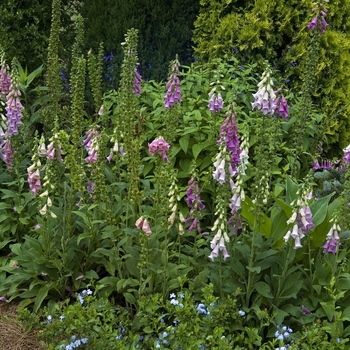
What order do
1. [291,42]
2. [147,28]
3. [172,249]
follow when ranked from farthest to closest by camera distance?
[147,28]
[291,42]
[172,249]

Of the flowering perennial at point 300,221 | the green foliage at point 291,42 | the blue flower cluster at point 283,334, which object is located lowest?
the blue flower cluster at point 283,334

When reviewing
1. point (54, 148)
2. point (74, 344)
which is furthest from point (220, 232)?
point (54, 148)

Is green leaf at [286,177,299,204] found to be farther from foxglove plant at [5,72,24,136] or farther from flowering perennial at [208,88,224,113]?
foxglove plant at [5,72,24,136]

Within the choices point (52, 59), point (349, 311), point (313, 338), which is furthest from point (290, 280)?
point (52, 59)

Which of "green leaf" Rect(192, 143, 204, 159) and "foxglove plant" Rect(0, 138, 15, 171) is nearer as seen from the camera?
"foxglove plant" Rect(0, 138, 15, 171)

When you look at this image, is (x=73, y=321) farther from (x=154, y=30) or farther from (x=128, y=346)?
(x=154, y=30)

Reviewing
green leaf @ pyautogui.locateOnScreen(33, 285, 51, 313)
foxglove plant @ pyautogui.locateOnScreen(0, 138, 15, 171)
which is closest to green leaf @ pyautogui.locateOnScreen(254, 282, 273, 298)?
green leaf @ pyautogui.locateOnScreen(33, 285, 51, 313)

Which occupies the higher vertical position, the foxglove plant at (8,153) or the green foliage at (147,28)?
the green foliage at (147,28)

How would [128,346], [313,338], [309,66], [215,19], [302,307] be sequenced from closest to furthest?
[313,338], [128,346], [302,307], [309,66], [215,19]

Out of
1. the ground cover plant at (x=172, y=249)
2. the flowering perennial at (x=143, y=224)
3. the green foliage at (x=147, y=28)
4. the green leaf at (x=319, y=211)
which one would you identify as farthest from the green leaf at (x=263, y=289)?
the green foliage at (x=147, y=28)

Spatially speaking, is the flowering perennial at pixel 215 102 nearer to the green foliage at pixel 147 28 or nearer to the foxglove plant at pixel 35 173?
the foxglove plant at pixel 35 173

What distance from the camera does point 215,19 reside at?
6465 millimetres

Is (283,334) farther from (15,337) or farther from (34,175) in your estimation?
(34,175)

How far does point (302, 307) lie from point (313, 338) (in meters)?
0.53
